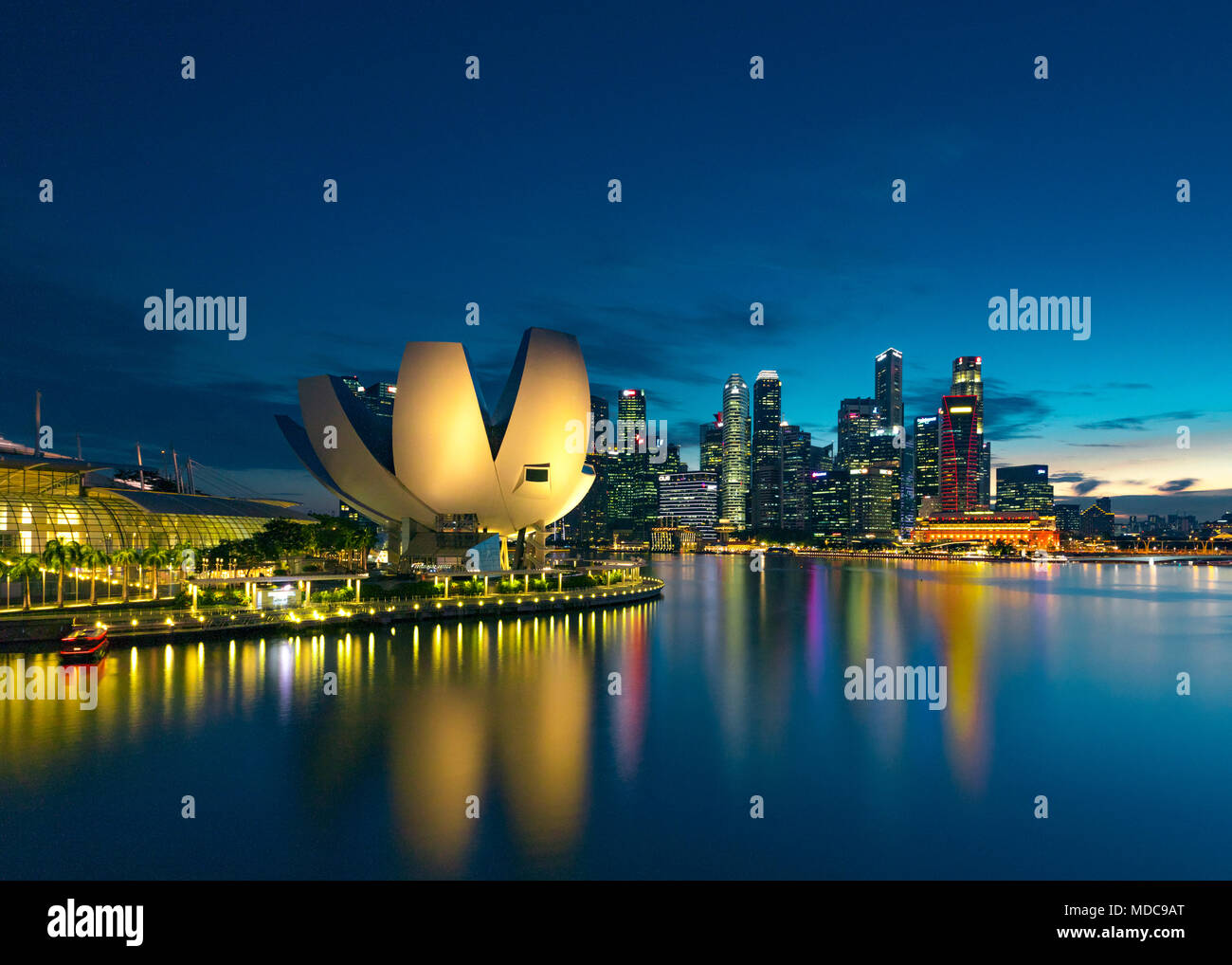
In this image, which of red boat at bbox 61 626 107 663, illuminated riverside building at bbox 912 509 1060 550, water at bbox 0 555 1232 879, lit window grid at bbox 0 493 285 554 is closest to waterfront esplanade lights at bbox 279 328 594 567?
lit window grid at bbox 0 493 285 554

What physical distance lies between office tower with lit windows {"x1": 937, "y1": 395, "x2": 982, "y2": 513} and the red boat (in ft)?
598

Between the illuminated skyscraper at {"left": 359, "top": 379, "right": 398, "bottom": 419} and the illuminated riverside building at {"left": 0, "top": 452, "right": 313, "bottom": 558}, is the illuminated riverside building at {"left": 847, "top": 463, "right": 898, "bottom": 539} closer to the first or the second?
the illuminated skyscraper at {"left": 359, "top": 379, "right": 398, "bottom": 419}

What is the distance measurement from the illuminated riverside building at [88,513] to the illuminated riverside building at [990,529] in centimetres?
14441

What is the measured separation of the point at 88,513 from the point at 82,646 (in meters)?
22.9

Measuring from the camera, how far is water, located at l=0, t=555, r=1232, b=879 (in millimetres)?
8859

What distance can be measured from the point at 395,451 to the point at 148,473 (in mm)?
39455

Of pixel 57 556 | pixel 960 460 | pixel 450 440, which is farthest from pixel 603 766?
pixel 960 460

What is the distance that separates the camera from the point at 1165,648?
82.3 ft

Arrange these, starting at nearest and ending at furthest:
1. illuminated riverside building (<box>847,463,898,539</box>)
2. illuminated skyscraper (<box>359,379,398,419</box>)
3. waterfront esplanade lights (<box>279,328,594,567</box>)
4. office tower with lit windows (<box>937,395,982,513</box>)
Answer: waterfront esplanade lights (<box>279,328,594,567</box>)
illuminated skyscraper (<box>359,379,398,419</box>)
office tower with lit windows (<box>937,395,982,513</box>)
illuminated riverside building (<box>847,463,898,539</box>)

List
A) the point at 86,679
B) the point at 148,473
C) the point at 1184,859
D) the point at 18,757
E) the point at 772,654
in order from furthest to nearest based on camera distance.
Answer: the point at 148,473, the point at 772,654, the point at 86,679, the point at 18,757, the point at 1184,859

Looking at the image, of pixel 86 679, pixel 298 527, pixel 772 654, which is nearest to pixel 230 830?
pixel 86 679

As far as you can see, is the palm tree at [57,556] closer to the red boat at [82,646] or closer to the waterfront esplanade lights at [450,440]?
the red boat at [82,646]

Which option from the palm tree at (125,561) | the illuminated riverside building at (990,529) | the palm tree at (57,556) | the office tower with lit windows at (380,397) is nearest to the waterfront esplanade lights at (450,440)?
the palm tree at (125,561)
